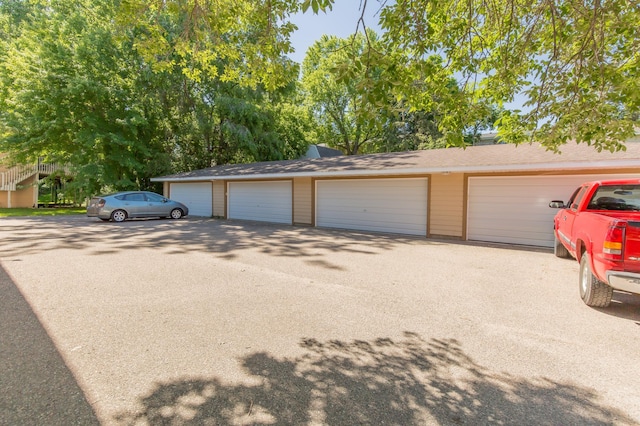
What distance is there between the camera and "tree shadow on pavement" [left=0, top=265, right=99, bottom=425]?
2.07 meters

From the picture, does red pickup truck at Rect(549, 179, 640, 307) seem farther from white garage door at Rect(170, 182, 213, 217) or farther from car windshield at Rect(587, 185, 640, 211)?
white garage door at Rect(170, 182, 213, 217)

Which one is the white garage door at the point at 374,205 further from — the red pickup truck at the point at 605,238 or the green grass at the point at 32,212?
the green grass at the point at 32,212

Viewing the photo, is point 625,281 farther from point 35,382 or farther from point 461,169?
point 461,169

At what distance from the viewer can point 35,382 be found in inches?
95.7

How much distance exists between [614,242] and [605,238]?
11 cm

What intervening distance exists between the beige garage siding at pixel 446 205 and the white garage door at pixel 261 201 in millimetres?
6236

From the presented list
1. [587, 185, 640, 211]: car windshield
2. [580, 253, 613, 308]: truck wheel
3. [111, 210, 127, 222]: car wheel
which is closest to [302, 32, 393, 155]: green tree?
[111, 210, 127, 222]: car wheel

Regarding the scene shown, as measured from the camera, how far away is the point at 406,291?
195 inches

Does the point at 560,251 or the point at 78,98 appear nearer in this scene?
the point at 560,251

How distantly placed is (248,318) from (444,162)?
28.9 feet

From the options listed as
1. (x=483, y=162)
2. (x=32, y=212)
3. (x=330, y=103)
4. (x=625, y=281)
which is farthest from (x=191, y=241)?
(x=330, y=103)

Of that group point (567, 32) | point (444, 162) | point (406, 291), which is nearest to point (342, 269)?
point (406, 291)

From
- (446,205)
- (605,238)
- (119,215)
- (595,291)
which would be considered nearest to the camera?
(605,238)

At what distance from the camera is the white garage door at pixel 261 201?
48.4ft
